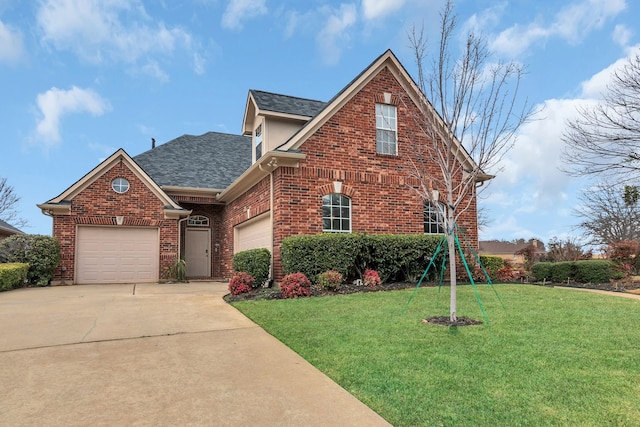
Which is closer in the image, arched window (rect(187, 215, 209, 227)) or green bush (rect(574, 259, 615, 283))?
green bush (rect(574, 259, 615, 283))

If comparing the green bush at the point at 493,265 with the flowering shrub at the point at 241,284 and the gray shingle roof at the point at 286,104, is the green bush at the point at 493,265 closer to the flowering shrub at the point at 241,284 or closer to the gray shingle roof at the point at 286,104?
the gray shingle roof at the point at 286,104

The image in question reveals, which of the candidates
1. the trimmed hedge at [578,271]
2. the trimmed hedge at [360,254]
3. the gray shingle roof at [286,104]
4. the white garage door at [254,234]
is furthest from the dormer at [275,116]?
the trimmed hedge at [578,271]

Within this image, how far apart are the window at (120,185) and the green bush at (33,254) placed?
2919 millimetres

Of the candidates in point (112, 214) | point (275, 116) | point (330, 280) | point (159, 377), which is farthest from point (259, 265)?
point (112, 214)

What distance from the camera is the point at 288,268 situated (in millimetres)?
10445

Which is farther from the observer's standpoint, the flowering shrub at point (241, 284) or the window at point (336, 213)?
the window at point (336, 213)

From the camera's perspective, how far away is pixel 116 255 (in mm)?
16109

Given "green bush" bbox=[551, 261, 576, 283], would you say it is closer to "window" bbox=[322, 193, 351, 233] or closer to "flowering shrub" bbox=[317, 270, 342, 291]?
"window" bbox=[322, 193, 351, 233]

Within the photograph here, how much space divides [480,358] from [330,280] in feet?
17.8

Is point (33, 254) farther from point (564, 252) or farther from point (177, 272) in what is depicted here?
point (564, 252)

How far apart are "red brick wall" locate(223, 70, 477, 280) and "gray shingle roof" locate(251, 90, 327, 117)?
1.50 meters

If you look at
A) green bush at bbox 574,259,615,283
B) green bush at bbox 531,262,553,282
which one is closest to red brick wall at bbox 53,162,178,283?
green bush at bbox 531,262,553,282

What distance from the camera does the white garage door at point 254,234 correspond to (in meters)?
12.9

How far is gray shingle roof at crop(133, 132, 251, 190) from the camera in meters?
17.9
